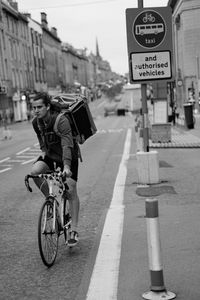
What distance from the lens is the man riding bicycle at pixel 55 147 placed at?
5.91 metres

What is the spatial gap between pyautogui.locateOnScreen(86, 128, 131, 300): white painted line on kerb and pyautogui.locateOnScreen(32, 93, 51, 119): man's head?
5.36ft

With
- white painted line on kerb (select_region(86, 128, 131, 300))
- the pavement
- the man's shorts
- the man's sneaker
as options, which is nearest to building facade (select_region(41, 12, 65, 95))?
Result: the pavement

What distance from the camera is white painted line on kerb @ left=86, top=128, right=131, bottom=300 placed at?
191 inches

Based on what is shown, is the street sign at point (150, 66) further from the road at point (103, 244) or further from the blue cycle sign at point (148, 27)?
the road at point (103, 244)

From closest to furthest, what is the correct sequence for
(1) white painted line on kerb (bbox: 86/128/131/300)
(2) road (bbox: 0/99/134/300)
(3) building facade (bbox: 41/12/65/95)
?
1. (1) white painted line on kerb (bbox: 86/128/131/300)
2. (2) road (bbox: 0/99/134/300)
3. (3) building facade (bbox: 41/12/65/95)

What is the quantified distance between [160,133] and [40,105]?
17179 mm

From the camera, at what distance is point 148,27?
30.7ft

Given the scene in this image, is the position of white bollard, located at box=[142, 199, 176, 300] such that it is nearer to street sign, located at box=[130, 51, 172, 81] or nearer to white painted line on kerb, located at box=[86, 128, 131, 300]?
white painted line on kerb, located at box=[86, 128, 131, 300]

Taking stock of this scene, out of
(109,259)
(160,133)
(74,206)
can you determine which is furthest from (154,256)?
(160,133)

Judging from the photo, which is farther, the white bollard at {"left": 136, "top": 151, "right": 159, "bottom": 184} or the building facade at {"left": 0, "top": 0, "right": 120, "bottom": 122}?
the building facade at {"left": 0, "top": 0, "right": 120, "bottom": 122}

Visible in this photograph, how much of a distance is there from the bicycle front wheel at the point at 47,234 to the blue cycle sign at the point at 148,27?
4446 millimetres

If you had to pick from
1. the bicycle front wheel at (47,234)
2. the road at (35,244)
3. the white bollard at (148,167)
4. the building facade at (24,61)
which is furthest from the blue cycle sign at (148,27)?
the building facade at (24,61)

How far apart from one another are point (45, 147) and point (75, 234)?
3.37ft

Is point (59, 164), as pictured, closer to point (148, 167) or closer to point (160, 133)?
point (148, 167)
